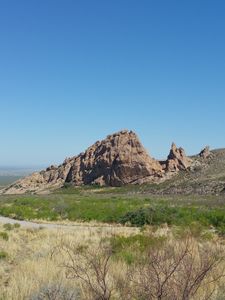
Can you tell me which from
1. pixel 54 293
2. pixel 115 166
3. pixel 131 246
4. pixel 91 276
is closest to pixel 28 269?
pixel 91 276

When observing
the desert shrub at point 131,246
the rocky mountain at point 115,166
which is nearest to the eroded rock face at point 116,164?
the rocky mountain at point 115,166

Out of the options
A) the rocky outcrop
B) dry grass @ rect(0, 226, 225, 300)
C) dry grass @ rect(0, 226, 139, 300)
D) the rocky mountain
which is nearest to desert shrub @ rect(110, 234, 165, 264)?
dry grass @ rect(0, 226, 225, 300)

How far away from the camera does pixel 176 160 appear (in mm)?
103250

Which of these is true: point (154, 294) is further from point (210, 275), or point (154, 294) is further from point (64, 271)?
point (64, 271)

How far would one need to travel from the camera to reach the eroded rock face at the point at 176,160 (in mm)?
101125

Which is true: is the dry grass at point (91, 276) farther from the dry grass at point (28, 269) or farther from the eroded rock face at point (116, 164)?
the eroded rock face at point (116, 164)

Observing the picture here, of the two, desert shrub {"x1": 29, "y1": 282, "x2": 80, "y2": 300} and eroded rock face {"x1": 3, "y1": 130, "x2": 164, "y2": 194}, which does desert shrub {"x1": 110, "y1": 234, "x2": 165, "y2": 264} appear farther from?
eroded rock face {"x1": 3, "y1": 130, "x2": 164, "y2": 194}

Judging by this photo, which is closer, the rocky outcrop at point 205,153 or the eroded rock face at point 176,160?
the eroded rock face at point 176,160

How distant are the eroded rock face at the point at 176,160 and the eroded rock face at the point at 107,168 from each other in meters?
2.09

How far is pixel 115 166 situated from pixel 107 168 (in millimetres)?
2612

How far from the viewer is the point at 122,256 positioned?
45.0ft

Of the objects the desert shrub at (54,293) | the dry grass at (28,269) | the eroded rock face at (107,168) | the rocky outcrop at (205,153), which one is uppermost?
the rocky outcrop at (205,153)

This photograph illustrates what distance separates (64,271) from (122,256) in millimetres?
2552

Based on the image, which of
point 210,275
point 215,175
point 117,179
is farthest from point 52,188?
point 210,275
